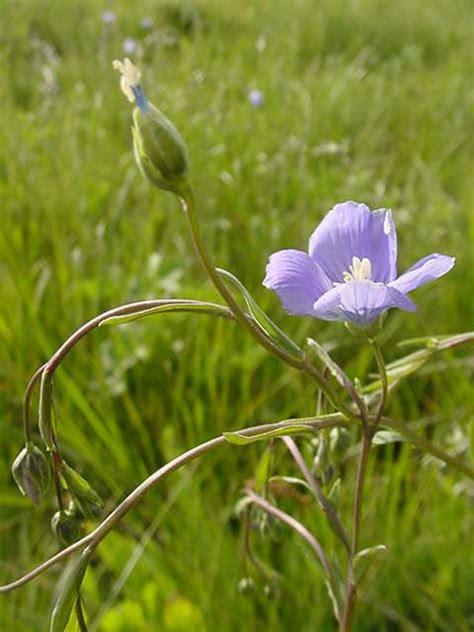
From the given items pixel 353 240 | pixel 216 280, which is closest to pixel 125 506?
pixel 216 280

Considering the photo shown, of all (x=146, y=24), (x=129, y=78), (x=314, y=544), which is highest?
(x=146, y=24)

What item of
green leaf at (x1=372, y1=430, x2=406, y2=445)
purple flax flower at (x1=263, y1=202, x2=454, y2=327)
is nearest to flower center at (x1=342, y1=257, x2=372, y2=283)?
purple flax flower at (x1=263, y1=202, x2=454, y2=327)

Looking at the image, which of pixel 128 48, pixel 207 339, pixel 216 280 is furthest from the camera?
pixel 128 48

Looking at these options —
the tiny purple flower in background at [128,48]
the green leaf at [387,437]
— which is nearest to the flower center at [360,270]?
the green leaf at [387,437]

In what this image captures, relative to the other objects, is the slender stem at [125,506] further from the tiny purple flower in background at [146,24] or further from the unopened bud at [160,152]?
the tiny purple flower in background at [146,24]

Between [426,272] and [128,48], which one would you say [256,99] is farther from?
[426,272]

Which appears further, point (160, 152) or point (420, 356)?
point (420, 356)
